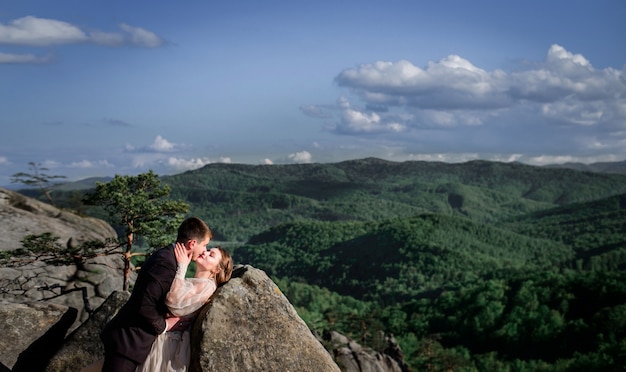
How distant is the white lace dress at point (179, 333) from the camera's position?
9391 millimetres

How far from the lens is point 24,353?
42.1ft

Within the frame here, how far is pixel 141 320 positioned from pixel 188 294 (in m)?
0.86

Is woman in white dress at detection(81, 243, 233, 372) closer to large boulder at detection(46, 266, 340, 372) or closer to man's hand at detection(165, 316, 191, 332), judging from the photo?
man's hand at detection(165, 316, 191, 332)

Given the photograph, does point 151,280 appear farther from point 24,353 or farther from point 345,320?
point 345,320

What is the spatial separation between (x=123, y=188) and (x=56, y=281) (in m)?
4.95

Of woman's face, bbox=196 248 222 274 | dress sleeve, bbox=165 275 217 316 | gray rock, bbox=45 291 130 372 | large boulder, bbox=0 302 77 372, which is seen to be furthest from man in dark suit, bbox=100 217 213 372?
large boulder, bbox=0 302 77 372

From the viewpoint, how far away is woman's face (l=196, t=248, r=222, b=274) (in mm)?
9951

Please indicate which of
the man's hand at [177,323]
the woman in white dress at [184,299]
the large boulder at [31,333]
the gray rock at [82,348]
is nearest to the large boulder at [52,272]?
the large boulder at [31,333]

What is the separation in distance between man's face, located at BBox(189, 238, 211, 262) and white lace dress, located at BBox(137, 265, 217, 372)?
32 centimetres

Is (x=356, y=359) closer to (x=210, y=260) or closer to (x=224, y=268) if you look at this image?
(x=224, y=268)

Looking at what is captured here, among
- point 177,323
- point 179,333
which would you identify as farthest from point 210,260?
point 179,333

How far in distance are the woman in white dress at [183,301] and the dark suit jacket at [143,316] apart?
14 cm

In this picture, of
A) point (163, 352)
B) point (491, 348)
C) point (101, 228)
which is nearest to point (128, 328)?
point (163, 352)

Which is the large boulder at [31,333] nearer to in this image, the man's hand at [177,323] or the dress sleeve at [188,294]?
the man's hand at [177,323]
